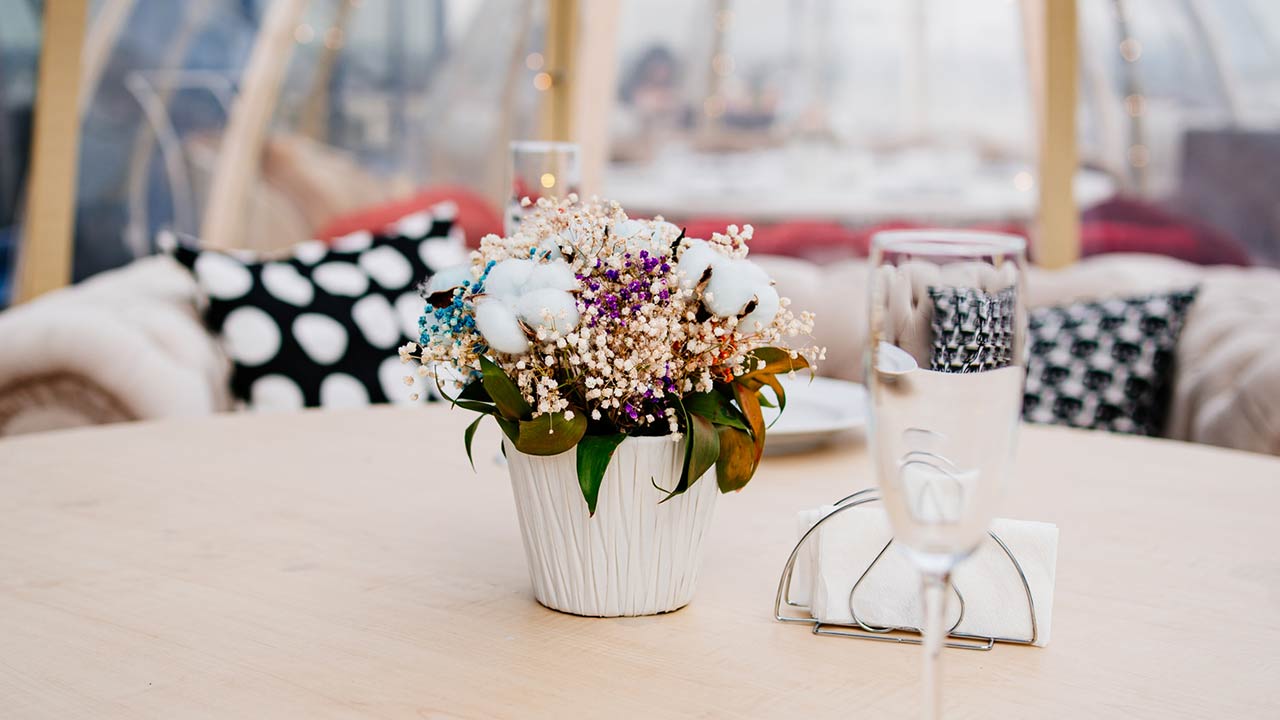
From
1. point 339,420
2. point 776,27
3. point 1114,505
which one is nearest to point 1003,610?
point 1114,505

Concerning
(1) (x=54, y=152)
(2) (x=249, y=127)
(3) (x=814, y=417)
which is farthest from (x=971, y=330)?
(2) (x=249, y=127)

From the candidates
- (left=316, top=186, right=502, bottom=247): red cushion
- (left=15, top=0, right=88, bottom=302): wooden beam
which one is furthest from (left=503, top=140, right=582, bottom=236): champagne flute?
(left=316, top=186, right=502, bottom=247): red cushion

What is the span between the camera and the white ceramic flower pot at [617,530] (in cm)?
78

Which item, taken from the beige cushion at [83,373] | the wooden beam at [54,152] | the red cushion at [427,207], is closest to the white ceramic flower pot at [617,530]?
the beige cushion at [83,373]

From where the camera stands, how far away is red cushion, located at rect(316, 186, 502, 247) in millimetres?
3490

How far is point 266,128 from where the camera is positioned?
3.45 meters

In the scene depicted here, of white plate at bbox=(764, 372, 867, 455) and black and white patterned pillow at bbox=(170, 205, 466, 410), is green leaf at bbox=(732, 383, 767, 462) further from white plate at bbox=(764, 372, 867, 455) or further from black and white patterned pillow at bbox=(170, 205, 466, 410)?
black and white patterned pillow at bbox=(170, 205, 466, 410)

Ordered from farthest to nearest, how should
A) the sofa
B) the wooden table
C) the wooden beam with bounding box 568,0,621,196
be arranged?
the wooden beam with bounding box 568,0,621,196, the sofa, the wooden table

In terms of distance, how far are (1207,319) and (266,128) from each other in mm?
2573

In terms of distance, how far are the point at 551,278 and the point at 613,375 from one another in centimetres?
7

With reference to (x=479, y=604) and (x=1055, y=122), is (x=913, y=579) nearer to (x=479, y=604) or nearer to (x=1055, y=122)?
(x=479, y=604)

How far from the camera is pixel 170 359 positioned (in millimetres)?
1943

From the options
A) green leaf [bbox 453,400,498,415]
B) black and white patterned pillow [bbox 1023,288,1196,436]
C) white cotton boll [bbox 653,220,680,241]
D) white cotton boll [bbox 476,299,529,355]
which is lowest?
black and white patterned pillow [bbox 1023,288,1196,436]

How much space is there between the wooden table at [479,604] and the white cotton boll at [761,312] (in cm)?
21
